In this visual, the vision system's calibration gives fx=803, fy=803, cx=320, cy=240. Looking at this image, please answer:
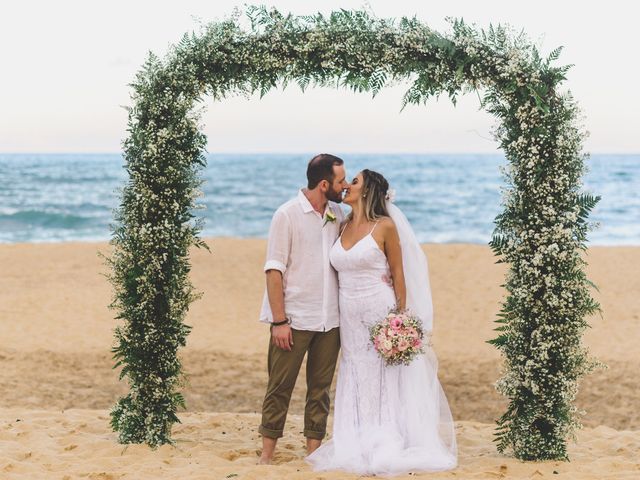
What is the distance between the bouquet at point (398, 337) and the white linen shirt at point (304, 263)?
46 centimetres

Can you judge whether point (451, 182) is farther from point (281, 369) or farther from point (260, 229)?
point (281, 369)

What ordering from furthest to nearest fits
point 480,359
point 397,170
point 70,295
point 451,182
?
point 397,170 < point 451,182 < point 70,295 < point 480,359

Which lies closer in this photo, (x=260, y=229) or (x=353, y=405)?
(x=353, y=405)

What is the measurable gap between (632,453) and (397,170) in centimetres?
5782

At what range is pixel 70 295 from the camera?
16.0m

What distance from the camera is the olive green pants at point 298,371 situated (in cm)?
636

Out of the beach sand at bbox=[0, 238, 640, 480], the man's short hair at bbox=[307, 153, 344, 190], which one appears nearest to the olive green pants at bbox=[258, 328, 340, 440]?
the beach sand at bbox=[0, 238, 640, 480]

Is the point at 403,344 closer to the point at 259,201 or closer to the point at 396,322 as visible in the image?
the point at 396,322

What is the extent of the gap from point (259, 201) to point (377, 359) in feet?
126

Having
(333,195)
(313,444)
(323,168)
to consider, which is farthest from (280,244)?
(313,444)

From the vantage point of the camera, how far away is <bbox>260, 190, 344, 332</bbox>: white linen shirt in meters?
6.26

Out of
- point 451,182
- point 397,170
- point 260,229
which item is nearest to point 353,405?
point 260,229

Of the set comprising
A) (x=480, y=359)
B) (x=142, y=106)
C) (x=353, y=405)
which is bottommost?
(x=480, y=359)

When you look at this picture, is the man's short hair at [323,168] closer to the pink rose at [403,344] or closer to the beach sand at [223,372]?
the pink rose at [403,344]
